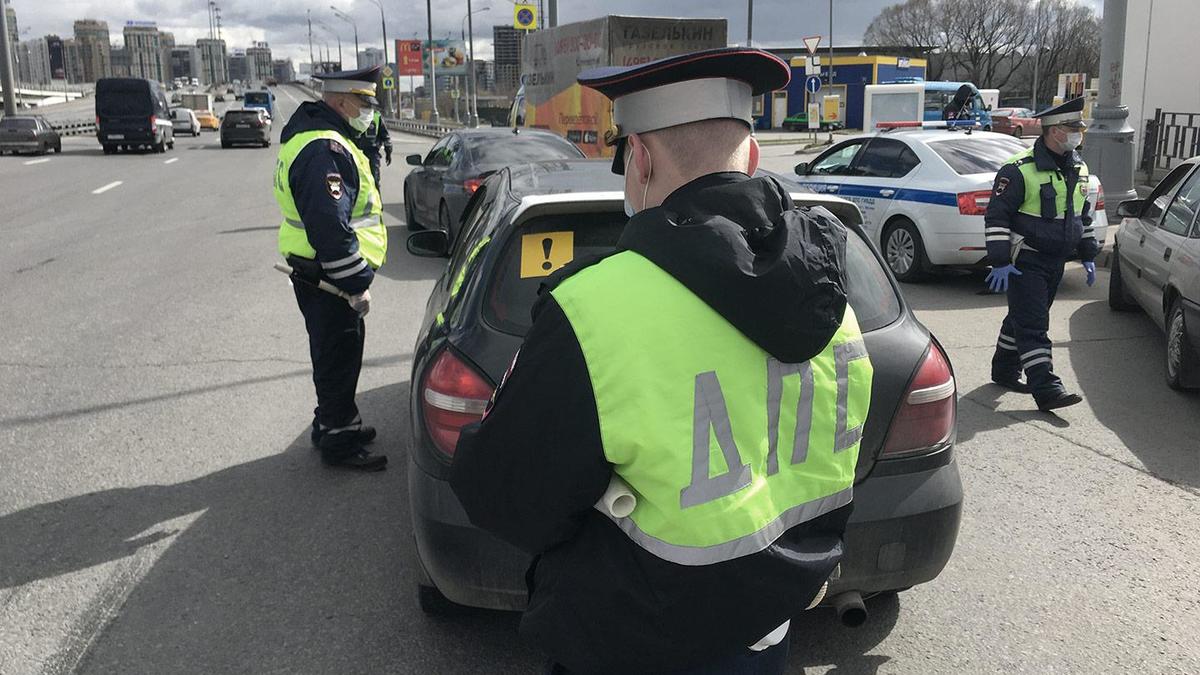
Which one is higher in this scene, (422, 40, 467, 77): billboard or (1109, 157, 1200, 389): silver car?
(422, 40, 467, 77): billboard

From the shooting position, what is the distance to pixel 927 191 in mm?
9836

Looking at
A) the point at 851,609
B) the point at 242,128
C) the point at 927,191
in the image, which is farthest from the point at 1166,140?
the point at 242,128

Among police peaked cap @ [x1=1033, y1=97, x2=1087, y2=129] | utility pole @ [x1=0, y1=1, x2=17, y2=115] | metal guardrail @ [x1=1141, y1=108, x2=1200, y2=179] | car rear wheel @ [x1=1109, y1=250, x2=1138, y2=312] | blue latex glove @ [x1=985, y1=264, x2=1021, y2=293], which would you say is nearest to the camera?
police peaked cap @ [x1=1033, y1=97, x2=1087, y2=129]

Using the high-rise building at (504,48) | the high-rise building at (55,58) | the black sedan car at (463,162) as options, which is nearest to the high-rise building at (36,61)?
the high-rise building at (55,58)

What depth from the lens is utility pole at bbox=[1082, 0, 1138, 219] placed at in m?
13.0

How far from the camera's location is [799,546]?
1656 mm

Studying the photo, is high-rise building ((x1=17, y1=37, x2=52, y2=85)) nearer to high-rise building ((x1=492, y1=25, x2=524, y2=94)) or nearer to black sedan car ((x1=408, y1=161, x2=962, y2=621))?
high-rise building ((x1=492, y1=25, x2=524, y2=94))

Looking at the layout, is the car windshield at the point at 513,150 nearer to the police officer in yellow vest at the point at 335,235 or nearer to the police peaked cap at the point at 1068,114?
the police peaked cap at the point at 1068,114

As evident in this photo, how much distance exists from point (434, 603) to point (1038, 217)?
181 inches

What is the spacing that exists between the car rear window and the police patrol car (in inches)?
238

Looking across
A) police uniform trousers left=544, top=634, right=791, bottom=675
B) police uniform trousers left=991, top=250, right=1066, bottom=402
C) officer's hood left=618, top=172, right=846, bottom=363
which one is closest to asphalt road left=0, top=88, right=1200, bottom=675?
police uniform trousers left=991, top=250, right=1066, bottom=402

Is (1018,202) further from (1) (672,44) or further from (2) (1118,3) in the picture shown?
(1) (672,44)

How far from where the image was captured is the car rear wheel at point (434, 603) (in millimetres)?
3393

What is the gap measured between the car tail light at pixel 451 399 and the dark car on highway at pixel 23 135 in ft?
112
